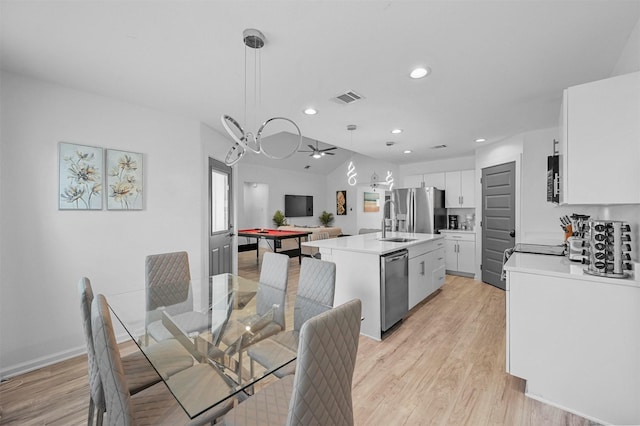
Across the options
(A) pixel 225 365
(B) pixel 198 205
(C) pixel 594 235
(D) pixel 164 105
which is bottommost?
(A) pixel 225 365

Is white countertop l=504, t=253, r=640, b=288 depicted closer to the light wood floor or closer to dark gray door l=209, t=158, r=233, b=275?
the light wood floor

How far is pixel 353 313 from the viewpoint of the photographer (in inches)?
39.3

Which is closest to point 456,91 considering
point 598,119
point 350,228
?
point 598,119

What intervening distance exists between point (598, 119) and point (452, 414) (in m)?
1.98

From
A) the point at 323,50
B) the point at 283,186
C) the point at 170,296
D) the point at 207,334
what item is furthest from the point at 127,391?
the point at 283,186

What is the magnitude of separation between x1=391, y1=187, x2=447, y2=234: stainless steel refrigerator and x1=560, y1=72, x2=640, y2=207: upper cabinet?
12.6 feet

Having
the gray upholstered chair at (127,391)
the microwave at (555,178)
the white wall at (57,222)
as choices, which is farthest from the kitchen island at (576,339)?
the white wall at (57,222)

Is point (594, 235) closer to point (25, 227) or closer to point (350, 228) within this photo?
point (25, 227)

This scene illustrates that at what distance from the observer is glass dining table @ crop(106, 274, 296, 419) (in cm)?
108

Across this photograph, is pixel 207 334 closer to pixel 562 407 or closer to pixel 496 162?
pixel 562 407

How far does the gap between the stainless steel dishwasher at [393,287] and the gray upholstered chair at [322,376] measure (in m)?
1.77

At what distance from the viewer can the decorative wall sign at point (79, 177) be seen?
7.75 feet

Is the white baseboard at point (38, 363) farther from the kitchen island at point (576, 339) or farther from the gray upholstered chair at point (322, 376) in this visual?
the kitchen island at point (576, 339)

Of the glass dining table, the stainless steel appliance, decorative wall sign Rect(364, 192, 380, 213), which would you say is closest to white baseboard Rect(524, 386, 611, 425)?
the glass dining table
